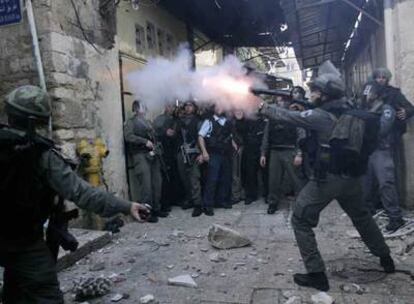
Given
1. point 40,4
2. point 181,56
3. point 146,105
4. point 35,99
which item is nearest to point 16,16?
point 40,4

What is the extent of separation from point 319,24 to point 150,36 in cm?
365

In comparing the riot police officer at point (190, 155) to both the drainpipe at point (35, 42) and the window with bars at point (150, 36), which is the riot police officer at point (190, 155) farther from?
the drainpipe at point (35, 42)

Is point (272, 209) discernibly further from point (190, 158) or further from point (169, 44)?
point (169, 44)

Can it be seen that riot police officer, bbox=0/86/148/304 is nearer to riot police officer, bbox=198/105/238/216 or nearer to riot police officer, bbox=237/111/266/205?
riot police officer, bbox=198/105/238/216

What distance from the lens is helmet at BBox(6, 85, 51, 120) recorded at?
2.87 meters

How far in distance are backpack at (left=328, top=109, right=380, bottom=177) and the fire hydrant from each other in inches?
131

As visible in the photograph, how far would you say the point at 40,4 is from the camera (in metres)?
5.78

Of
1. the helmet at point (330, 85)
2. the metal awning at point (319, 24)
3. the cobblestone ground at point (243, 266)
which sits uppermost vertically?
the metal awning at point (319, 24)

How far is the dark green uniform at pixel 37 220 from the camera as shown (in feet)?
8.88

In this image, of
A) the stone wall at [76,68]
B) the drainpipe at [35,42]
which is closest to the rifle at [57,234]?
the drainpipe at [35,42]

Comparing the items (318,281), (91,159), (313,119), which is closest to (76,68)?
(91,159)

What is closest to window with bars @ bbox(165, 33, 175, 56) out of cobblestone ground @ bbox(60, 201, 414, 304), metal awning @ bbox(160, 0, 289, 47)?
metal awning @ bbox(160, 0, 289, 47)

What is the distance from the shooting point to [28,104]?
288cm

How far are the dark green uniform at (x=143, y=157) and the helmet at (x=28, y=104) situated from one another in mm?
4319
